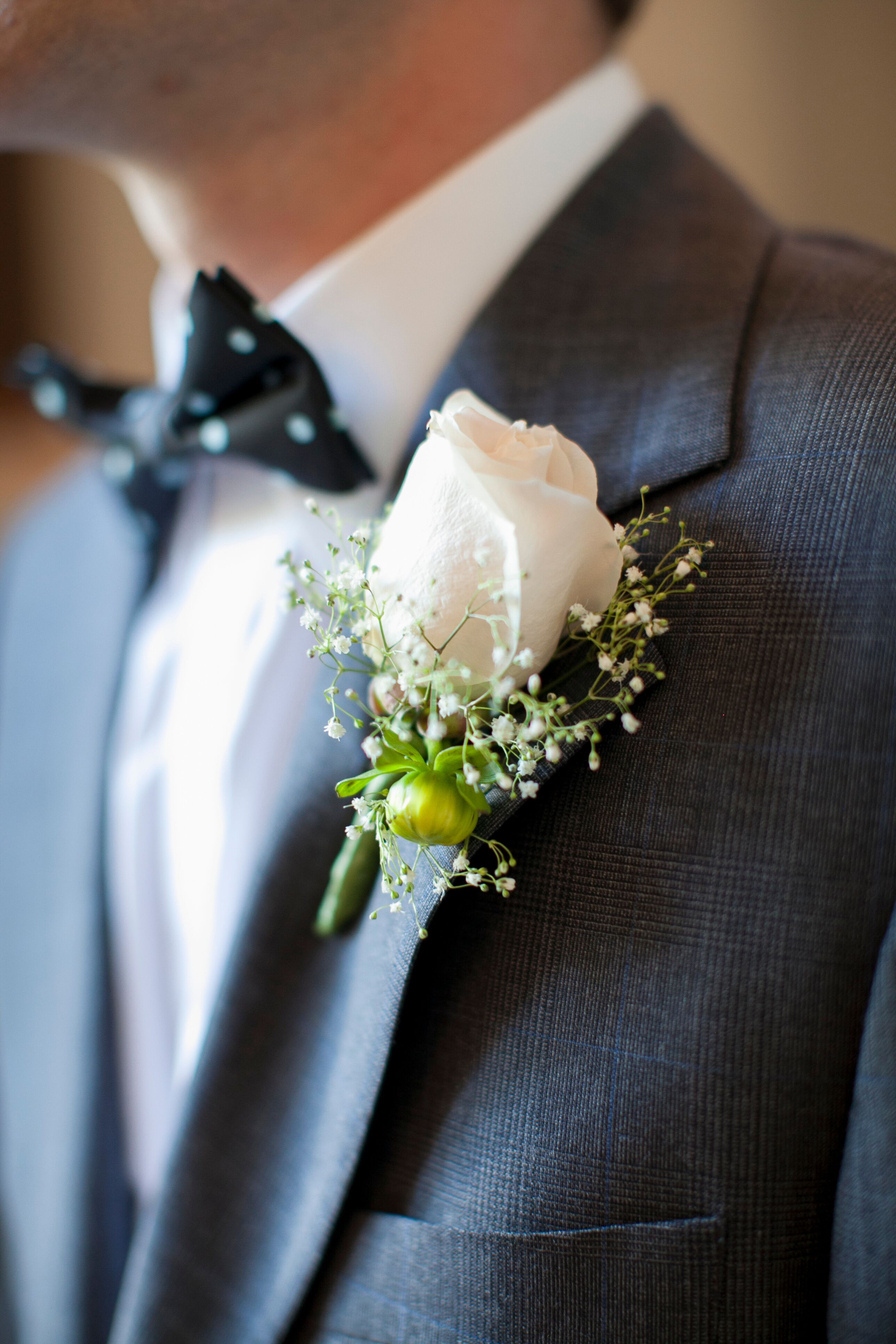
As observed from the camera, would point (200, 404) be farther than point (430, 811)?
Yes

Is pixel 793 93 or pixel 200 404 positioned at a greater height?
pixel 200 404

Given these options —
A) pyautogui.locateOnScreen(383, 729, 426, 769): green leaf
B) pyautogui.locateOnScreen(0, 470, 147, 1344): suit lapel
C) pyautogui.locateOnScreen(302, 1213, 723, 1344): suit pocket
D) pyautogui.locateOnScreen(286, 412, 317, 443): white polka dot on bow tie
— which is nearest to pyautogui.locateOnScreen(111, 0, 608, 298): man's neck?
pyautogui.locateOnScreen(286, 412, 317, 443): white polka dot on bow tie

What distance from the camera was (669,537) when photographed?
597mm

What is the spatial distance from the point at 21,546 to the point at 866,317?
1.31 m

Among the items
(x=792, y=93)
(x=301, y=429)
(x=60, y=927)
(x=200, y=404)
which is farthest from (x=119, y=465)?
(x=792, y=93)

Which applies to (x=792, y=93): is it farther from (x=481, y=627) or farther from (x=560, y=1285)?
(x=560, y=1285)

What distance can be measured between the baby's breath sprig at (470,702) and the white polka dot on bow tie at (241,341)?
258 mm

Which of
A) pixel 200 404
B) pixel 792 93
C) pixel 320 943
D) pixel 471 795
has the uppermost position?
pixel 200 404

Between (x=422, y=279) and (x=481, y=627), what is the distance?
0.45 m

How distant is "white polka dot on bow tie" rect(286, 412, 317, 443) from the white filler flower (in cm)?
24

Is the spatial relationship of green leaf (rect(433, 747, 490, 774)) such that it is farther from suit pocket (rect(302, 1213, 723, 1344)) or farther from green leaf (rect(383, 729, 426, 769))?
suit pocket (rect(302, 1213, 723, 1344))

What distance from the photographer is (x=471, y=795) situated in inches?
20.2

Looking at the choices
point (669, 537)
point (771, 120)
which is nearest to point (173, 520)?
point (669, 537)

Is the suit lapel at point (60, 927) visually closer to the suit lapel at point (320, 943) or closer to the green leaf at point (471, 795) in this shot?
the suit lapel at point (320, 943)
